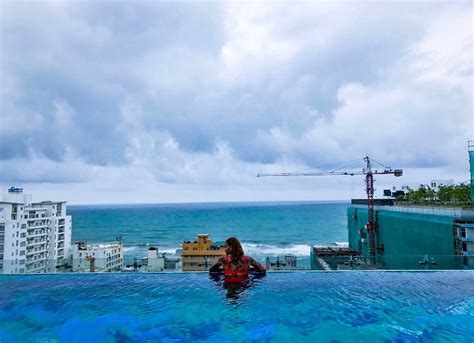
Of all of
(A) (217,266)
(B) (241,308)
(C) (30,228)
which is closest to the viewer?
(B) (241,308)

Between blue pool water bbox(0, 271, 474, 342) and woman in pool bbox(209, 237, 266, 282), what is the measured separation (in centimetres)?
69

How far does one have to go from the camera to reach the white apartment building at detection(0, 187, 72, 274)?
41.9 meters

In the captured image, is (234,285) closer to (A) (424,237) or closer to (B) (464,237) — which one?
(B) (464,237)

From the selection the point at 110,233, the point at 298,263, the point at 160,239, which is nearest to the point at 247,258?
the point at 298,263

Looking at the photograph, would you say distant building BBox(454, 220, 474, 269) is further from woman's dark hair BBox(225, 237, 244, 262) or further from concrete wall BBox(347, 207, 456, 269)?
woman's dark hair BBox(225, 237, 244, 262)

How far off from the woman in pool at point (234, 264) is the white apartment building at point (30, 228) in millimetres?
27868

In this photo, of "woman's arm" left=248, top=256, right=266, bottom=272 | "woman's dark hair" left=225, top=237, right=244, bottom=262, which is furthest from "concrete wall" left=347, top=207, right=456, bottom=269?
"woman's dark hair" left=225, top=237, right=244, bottom=262

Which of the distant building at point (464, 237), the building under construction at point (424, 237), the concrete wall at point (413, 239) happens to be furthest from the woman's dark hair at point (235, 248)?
the distant building at point (464, 237)

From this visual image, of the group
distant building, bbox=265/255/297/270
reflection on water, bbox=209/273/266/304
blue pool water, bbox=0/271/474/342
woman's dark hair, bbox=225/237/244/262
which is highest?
woman's dark hair, bbox=225/237/244/262

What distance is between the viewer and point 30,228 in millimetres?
46219

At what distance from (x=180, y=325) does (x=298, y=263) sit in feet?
29.5

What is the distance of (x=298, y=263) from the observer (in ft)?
58.5

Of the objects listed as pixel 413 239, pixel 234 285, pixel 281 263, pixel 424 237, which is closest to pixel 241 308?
pixel 234 285

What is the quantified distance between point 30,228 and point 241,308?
1793 inches
